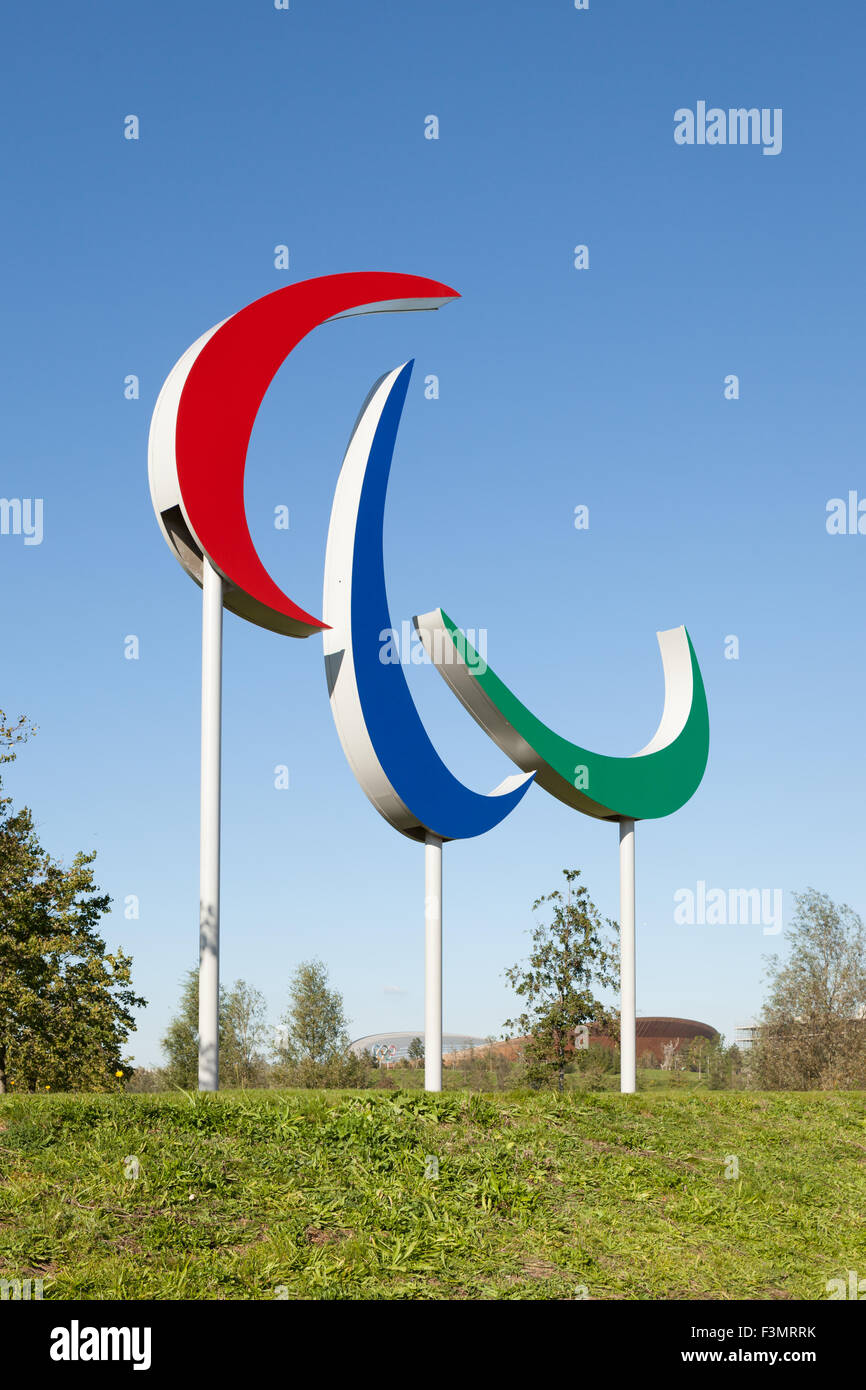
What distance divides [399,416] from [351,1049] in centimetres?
2884

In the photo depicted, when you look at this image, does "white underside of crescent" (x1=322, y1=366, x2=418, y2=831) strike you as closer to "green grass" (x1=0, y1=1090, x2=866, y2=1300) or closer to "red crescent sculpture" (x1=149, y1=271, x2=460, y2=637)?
"red crescent sculpture" (x1=149, y1=271, x2=460, y2=637)

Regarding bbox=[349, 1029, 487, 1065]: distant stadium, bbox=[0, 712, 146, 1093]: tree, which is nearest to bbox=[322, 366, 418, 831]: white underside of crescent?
bbox=[0, 712, 146, 1093]: tree

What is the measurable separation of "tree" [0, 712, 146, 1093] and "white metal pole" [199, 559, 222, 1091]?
11974mm

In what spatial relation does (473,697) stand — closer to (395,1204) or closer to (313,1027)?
(395,1204)

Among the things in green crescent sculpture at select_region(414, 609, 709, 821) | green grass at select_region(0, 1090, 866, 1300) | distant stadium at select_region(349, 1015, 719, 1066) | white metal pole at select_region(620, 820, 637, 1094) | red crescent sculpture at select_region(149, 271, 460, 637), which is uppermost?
red crescent sculpture at select_region(149, 271, 460, 637)

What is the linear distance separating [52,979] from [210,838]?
43.2 ft

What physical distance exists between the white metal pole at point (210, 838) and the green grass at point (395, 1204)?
60cm

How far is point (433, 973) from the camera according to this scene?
42.4ft

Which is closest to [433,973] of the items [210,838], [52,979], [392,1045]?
[210,838]

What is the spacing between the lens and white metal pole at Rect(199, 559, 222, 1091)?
11.3 m

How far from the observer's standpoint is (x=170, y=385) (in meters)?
11.8

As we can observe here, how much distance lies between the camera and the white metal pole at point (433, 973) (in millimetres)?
12859
